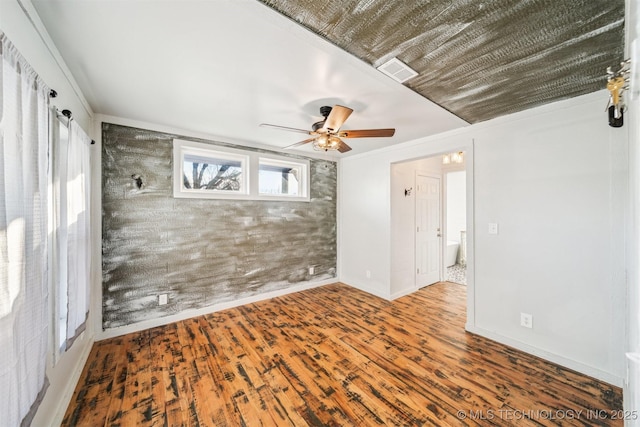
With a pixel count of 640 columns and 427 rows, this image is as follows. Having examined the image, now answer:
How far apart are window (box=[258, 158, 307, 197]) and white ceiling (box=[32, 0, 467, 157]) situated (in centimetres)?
107

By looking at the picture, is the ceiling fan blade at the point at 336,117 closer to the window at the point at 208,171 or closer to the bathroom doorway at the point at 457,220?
the window at the point at 208,171

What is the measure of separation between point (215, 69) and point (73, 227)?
161 centimetres

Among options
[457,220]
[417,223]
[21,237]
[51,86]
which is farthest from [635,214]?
[457,220]

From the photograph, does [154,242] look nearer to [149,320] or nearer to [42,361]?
[149,320]

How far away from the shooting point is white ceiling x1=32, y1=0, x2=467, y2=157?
4.22 feet

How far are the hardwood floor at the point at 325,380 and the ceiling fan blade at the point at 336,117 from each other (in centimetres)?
224

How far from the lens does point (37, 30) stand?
1.33m

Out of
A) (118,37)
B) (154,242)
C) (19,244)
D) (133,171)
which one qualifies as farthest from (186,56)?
(154,242)

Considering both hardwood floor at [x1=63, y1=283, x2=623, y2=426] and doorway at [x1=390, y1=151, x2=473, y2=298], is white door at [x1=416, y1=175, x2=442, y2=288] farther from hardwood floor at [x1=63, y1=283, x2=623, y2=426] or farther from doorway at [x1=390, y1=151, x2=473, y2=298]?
hardwood floor at [x1=63, y1=283, x2=623, y2=426]

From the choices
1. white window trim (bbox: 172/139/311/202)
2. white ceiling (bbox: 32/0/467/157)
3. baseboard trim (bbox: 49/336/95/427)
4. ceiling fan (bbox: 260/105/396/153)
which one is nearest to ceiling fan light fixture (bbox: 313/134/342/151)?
ceiling fan (bbox: 260/105/396/153)

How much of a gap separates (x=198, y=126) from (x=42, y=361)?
2.59 meters

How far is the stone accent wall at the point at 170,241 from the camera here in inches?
107

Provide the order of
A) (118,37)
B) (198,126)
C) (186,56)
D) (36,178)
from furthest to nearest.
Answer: (198,126) → (186,56) → (118,37) → (36,178)

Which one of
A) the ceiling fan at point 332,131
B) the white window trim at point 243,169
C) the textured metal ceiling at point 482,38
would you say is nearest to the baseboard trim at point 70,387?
the white window trim at point 243,169
